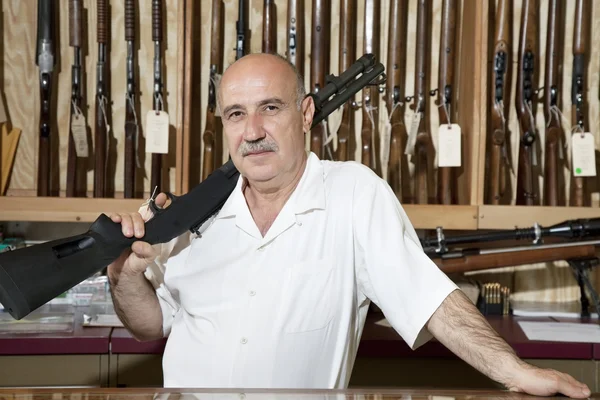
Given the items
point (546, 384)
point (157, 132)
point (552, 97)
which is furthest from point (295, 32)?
point (546, 384)

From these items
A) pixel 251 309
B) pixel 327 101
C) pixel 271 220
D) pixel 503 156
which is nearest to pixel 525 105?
pixel 503 156

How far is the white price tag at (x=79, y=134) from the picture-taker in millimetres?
3047

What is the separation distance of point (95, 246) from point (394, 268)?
2.15 feet

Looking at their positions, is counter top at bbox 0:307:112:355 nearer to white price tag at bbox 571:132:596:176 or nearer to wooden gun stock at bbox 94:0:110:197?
wooden gun stock at bbox 94:0:110:197

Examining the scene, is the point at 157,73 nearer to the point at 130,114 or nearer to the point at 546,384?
the point at 130,114

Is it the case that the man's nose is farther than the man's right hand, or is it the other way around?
the man's nose

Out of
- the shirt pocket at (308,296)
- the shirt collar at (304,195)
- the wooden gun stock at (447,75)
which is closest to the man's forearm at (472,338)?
the shirt pocket at (308,296)

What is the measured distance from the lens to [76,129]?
3.05 m

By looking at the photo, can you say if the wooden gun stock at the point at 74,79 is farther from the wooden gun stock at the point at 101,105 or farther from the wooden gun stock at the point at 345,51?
the wooden gun stock at the point at 345,51

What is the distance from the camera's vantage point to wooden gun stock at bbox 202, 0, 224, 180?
3.01m

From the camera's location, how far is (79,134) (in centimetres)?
306

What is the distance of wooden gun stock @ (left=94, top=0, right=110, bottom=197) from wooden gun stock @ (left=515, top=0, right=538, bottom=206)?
5.65ft

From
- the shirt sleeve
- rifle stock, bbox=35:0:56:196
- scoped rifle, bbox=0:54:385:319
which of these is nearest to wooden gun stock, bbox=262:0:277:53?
rifle stock, bbox=35:0:56:196

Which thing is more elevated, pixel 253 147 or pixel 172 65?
pixel 172 65
